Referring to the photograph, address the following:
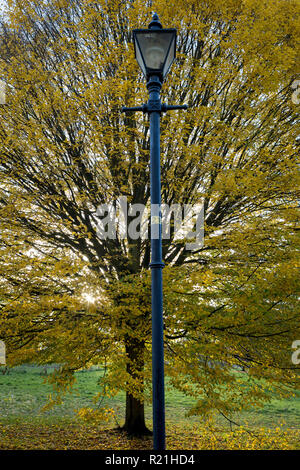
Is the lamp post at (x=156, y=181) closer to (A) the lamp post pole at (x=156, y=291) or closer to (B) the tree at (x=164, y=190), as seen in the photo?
(A) the lamp post pole at (x=156, y=291)

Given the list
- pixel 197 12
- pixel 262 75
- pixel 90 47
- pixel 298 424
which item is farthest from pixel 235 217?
pixel 298 424

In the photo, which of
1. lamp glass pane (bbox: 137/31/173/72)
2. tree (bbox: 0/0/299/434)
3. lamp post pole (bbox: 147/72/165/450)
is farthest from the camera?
tree (bbox: 0/0/299/434)

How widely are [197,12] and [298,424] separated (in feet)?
51.8

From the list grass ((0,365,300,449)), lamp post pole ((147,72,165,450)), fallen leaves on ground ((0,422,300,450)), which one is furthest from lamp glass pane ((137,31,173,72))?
fallen leaves on ground ((0,422,300,450))

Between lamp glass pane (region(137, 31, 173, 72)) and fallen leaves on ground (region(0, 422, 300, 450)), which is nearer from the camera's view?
lamp glass pane (region(137, 31, 173, 72))

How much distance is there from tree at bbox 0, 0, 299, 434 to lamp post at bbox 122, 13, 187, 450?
261 centimetres

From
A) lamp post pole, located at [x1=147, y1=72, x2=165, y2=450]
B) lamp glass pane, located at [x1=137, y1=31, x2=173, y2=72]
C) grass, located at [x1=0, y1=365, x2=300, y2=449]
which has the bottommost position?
grass, located at [x1=0, y1=365, x2=300, y2=449]

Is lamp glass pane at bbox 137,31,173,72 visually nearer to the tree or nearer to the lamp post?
the lamp post

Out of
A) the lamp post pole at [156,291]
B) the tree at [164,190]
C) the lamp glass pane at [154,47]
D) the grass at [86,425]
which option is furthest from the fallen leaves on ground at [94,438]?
the lamp glass pane at [154,47]

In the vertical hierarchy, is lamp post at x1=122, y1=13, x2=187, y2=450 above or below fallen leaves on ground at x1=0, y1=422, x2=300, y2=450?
above

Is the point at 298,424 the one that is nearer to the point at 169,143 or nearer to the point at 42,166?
the point at 169,143

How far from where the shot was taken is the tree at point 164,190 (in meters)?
5.48

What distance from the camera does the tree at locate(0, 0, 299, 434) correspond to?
548cm

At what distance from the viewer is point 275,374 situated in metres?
5.50
